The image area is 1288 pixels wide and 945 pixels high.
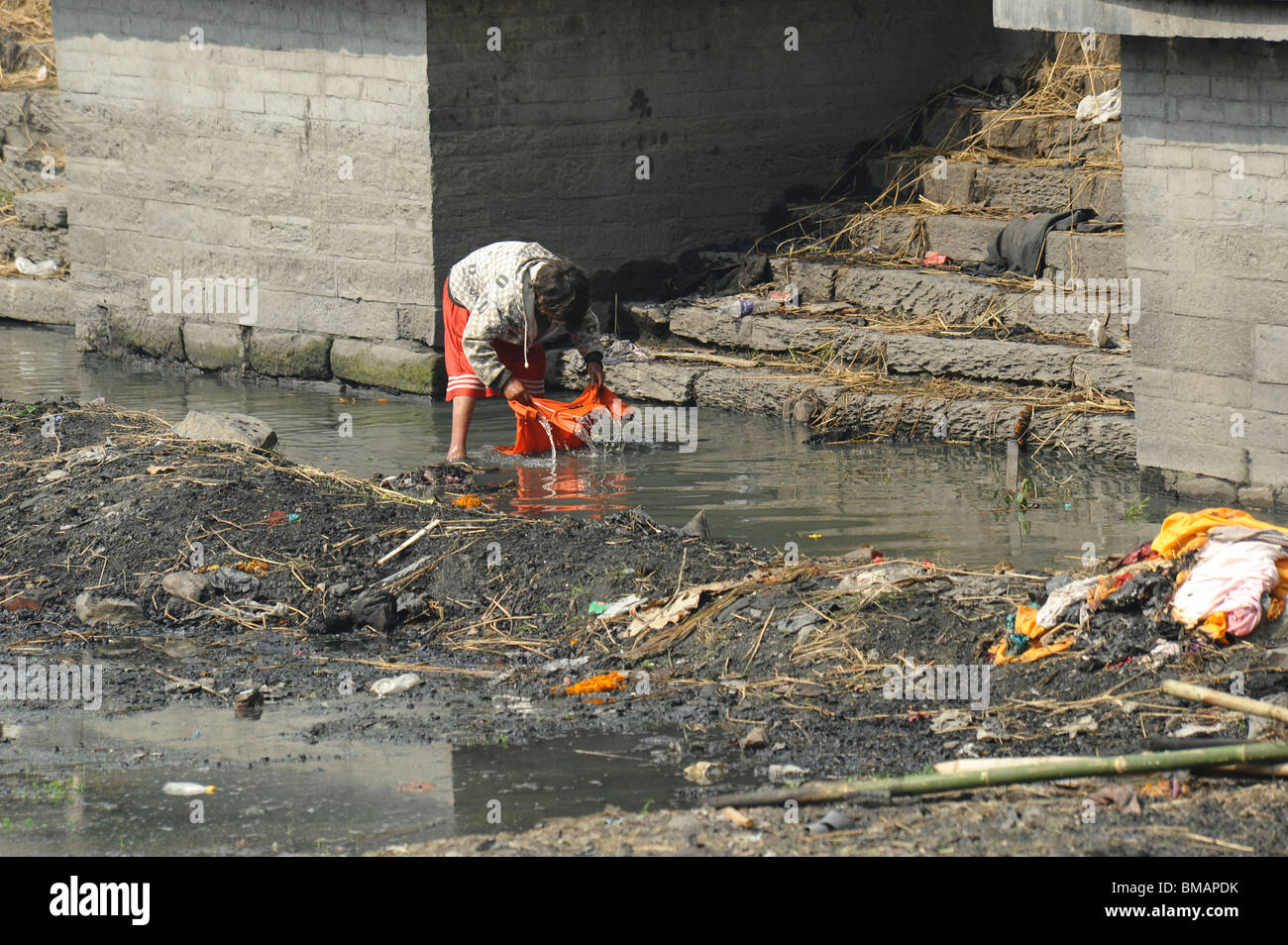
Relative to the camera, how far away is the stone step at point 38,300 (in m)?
14.7

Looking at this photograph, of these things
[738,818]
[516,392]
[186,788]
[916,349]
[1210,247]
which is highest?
[1210,247]

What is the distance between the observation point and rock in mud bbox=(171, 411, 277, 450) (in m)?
Result: 9.37

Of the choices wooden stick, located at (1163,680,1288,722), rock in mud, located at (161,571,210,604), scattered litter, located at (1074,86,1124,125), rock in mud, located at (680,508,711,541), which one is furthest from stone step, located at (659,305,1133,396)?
rock in mud, located at (161,571,210,604)

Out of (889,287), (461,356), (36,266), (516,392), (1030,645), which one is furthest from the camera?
(36,266)

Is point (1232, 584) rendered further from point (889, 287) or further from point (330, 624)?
Answer: point (889, 287)

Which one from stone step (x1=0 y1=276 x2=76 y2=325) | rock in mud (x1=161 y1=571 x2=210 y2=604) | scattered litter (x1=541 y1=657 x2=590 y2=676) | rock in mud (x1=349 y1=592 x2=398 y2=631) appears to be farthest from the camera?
stone step (x1=0 y1=276 x2=76 y2=325)

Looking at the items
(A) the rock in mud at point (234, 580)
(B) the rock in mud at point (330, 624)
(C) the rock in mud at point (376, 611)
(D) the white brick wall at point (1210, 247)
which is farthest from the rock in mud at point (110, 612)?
(D) the white brick wall at point (1210, 247)

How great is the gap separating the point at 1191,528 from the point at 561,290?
12.6ft

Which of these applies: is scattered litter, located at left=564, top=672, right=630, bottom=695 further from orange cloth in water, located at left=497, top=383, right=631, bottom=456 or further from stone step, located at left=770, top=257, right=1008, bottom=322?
stone step, located at left=770, top=257, right=1008, bottom=322

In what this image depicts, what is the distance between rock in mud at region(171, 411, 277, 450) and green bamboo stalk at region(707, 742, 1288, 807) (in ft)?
17.2

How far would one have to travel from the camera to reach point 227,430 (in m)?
9.41

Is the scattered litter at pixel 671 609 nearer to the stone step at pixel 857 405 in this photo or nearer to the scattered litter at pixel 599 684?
the scattered litter at pixel 599 684

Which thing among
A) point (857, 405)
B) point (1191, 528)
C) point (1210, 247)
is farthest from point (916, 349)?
point (1191, 528)

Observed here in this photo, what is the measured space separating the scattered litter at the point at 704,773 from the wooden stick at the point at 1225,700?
1.38m
